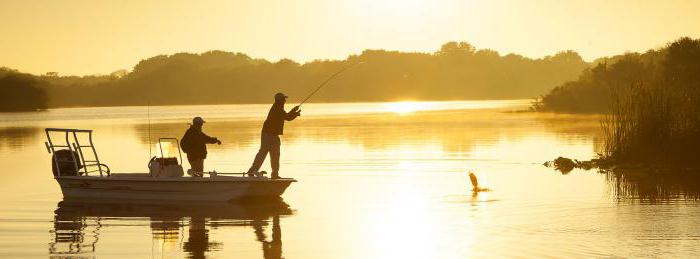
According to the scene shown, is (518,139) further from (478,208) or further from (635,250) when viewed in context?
(635,250)

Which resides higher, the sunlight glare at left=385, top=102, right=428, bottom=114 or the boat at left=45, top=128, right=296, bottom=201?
the sunlight glare at left=385, top=102, right=428, bottom=114

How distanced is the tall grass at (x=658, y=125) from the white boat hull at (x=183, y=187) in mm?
10692

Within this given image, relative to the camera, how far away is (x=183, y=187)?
22594 mm

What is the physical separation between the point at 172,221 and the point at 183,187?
2.60 meters

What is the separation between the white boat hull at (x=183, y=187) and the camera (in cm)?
2239

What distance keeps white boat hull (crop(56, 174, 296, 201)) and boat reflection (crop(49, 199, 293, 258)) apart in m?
0.20

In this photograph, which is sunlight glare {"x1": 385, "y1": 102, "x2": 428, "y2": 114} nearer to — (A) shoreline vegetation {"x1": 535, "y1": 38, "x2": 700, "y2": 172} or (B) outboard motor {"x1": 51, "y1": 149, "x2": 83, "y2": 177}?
(A) shoreline vegetation {"x1": 535, "y1": 38, "x2": 700, "y2": 172}

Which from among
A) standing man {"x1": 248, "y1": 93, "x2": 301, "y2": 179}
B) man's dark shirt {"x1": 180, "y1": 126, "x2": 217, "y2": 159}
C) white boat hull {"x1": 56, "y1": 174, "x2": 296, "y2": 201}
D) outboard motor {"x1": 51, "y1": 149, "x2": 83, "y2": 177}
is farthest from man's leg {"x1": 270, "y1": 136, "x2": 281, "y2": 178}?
outboard motor {"x1": 51, "y1": 149, "x2": 83, "y2": 177}

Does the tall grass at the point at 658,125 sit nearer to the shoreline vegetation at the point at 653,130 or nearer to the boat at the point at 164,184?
the shoreline vegetation at the point at 653,130

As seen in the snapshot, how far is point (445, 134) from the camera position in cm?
5450

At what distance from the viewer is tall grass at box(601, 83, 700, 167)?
28859mm

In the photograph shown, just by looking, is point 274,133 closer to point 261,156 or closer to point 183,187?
point 261,156

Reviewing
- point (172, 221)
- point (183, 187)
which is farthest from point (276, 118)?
point (172, 221)

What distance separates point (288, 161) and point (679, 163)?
12.7 meters
